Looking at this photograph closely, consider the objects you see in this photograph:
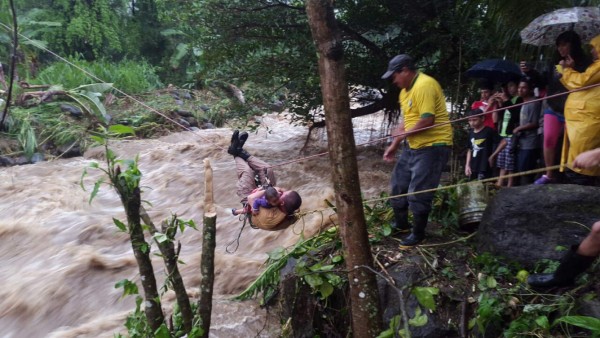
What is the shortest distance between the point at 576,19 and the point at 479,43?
2330mm

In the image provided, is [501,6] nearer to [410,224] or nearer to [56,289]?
[410,224]

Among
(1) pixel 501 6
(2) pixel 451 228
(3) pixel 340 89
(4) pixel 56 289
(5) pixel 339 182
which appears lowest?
(4) pixel 56 289

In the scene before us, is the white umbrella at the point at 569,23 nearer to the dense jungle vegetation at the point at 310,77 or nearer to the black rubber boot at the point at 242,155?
the dense jungle vegetation at the point at 310,77

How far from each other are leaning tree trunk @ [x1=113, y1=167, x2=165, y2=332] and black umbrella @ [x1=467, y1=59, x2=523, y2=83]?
3833mm

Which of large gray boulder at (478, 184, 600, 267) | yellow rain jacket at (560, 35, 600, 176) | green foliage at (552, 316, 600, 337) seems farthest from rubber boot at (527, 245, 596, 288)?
yellow rain jacket at (560, 35, 600, 176)

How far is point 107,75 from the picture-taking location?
50.0 feet

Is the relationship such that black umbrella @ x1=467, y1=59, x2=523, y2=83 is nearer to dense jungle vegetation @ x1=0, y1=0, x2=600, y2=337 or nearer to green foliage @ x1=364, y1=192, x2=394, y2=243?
dense jungle vegetation @ x1=0, y1=0, x2=600, y2=337

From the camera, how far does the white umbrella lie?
437 centimetres

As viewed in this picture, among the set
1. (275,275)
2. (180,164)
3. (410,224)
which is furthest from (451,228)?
(180,164)

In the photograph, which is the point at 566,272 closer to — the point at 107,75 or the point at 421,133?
the point at 421,133

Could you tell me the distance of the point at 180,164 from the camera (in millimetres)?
9875

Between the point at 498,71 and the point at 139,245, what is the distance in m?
3.90

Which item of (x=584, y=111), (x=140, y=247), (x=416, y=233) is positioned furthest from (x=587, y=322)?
(x=140, y=247)

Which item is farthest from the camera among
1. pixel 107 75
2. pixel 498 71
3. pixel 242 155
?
pixel 107 75
